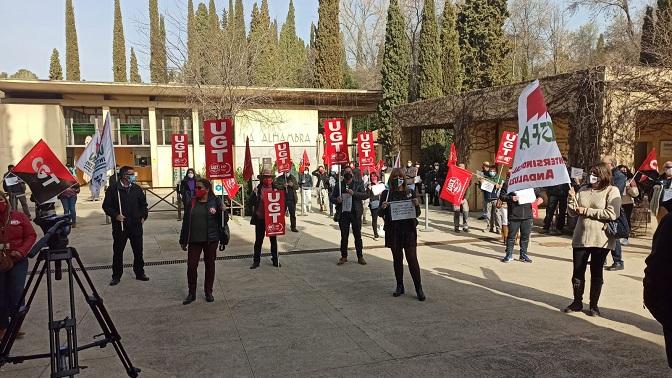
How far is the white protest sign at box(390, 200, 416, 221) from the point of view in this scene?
6609mm

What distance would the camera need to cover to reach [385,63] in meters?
33.7

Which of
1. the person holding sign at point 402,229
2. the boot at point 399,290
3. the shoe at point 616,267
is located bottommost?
the shoe at point 616,267

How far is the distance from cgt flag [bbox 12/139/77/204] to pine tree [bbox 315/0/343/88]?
33269mm

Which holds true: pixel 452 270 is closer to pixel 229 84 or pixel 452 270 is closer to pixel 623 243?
pixel 623 243

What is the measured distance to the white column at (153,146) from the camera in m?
30.0

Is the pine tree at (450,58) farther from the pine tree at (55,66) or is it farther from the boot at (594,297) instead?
the pine tree at (55,66)

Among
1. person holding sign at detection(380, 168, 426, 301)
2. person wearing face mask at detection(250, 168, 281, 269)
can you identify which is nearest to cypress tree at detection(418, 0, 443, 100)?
person wearing face mask at detection(250, 168, 281, 269)

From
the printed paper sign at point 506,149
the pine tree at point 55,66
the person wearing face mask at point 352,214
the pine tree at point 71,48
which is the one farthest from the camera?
the pine tree at point 55,66

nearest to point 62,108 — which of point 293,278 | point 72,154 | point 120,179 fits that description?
point 72,154

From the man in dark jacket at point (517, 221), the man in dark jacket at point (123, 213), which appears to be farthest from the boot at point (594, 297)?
the man in dark jacket at point (123, 213)

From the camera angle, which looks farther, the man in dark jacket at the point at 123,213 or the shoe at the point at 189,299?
the man in dark jacket at the point at 123,213

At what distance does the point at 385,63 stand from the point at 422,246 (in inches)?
991

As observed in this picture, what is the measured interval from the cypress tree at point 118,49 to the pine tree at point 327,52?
1883cm

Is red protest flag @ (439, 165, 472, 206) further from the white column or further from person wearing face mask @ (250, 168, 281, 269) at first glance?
the white column
